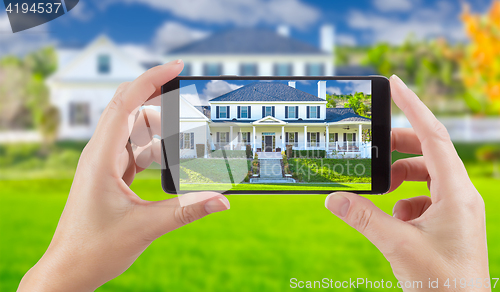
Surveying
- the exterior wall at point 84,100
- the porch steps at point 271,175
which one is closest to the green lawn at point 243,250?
the porch steps at point 271,175

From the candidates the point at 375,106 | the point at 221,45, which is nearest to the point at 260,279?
the point at 375,106

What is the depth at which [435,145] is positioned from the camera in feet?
4.42

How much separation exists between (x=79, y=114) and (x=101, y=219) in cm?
1050

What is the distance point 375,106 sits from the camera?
1620mm

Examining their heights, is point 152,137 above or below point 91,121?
below

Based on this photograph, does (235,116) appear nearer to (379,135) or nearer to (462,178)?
(379,135)

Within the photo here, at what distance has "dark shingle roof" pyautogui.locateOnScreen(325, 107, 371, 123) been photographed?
164 cm

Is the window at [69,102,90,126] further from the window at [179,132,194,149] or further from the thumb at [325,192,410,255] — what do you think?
the thumb at [325,192,410,255]

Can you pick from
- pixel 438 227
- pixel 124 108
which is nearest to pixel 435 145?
pixel 438 227

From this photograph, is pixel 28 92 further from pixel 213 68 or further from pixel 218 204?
pixel 218 204

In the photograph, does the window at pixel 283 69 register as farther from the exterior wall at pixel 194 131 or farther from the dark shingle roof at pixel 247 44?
the exterior wall at pixel 194 131

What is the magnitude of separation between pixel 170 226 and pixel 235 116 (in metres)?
0.59

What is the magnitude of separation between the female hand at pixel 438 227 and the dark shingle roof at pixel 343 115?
27cm

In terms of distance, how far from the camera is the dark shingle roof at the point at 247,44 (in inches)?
497
